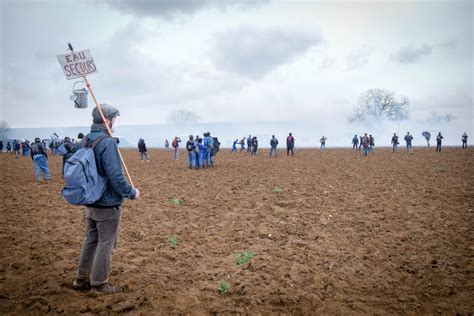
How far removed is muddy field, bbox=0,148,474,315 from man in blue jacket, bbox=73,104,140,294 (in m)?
0.28

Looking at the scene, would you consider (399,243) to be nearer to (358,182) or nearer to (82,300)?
(82,300)

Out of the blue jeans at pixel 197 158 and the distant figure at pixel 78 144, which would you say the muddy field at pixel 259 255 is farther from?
the blue jeans at pixel 197 158

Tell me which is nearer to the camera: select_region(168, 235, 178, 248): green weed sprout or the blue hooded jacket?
the blue hooded jacket

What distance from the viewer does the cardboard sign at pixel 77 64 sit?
4.86 meters

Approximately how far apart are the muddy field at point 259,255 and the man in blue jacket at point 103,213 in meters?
0.28

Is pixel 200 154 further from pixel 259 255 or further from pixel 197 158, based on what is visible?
pixel 259 255

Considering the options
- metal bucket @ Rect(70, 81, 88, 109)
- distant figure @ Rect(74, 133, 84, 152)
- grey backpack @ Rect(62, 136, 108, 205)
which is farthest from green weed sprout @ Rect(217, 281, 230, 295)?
metal bucket @ Rect(70, 81, 88, 109)

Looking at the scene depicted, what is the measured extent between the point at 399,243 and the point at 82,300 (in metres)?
5.91

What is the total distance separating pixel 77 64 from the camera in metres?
4.94

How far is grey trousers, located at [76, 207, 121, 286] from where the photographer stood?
381cm

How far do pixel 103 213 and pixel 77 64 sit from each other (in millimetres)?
2757

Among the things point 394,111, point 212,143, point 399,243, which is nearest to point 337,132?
point 394,111

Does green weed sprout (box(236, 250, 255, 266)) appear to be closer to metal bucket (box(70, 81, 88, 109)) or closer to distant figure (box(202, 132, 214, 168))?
metal bucket (box(70, 81, 88, 109))

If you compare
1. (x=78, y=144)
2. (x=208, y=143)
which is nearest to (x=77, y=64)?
(x=78, y=144)
